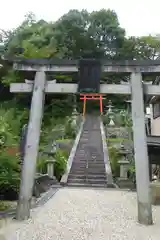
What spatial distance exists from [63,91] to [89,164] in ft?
33.1

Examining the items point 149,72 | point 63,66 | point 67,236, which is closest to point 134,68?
point 149,72

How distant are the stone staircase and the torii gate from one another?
737 cm

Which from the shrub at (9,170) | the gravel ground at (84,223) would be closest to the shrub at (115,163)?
the gravel ground at (84,223)

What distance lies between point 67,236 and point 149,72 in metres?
4.15

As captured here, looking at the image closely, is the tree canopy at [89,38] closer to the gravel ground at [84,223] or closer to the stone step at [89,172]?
the stone step at [89,172]

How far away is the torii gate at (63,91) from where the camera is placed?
6711 mm

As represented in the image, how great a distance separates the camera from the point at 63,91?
23.6 feet

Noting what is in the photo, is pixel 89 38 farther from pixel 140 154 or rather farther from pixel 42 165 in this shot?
pixel 140 154

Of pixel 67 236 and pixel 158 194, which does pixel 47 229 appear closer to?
pixel 67 236

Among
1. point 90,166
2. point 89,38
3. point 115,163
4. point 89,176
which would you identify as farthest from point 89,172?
point 89,38

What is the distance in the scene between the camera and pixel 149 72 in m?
7.20

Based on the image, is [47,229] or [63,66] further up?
[63,66]

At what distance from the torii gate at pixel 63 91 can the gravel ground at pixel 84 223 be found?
2.48 feet

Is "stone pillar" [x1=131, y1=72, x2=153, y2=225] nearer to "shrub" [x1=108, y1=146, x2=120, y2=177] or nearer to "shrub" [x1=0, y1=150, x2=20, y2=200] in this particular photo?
"shrub" [x1=0, y1=150, x2=20, y2=200]
